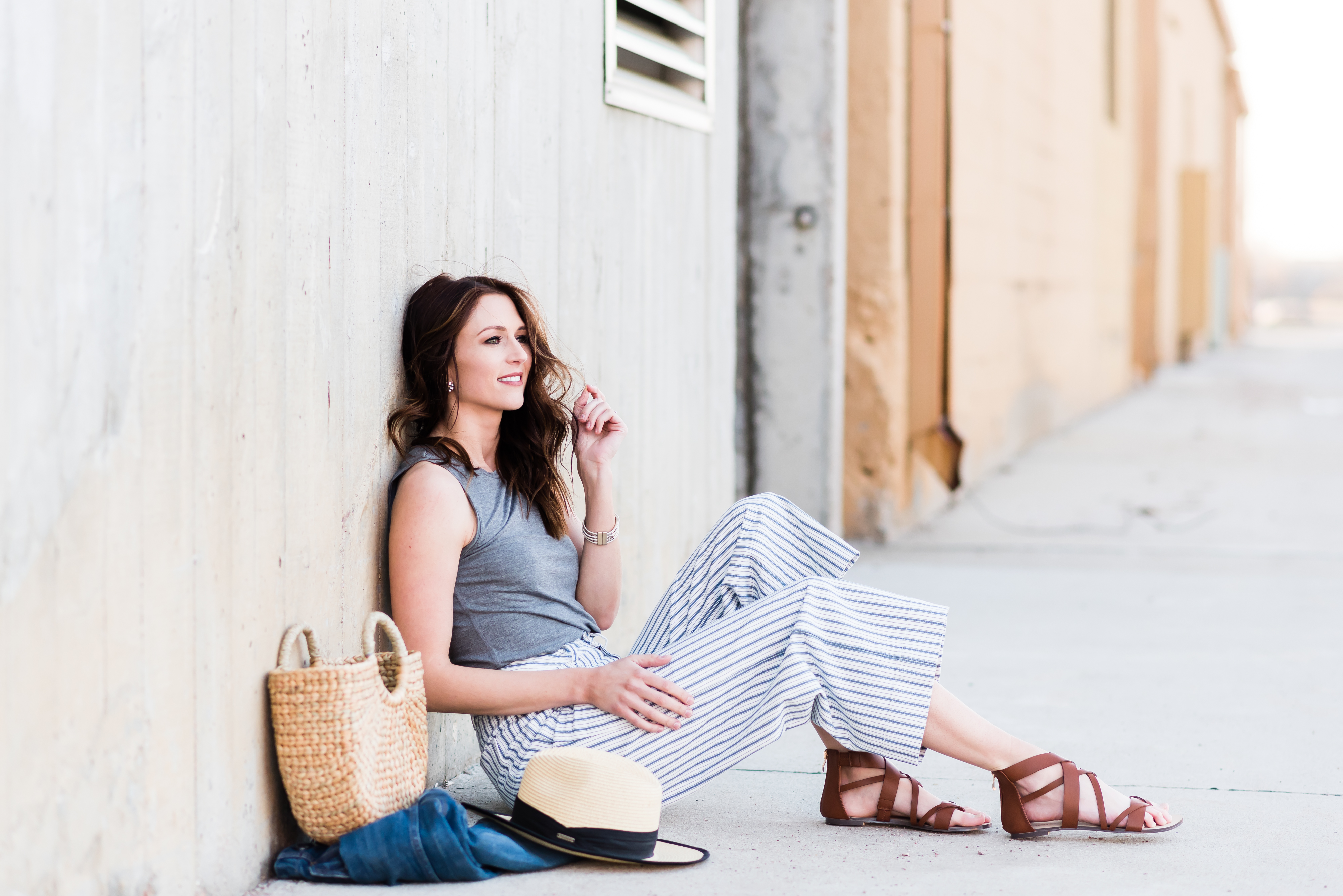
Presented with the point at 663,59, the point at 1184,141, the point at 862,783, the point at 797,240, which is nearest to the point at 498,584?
the point at 862,783

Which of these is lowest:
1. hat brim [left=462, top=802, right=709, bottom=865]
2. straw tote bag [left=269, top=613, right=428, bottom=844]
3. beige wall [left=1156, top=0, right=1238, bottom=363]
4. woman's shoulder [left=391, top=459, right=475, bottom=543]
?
hat brim [left=462, top=802, right=709, bottom=865]

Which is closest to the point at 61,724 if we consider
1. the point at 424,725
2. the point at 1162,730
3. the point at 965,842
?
the point at 424,725

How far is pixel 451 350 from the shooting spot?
299 centimetres

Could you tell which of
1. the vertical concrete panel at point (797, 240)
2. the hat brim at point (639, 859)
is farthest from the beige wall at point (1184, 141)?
the hat brim at point (639, 859)

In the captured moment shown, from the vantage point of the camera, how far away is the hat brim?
2.69 meters

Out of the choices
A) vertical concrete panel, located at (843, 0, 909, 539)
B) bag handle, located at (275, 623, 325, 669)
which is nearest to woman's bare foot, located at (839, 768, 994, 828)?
bag handle, located at (275, 623, 325, 669)

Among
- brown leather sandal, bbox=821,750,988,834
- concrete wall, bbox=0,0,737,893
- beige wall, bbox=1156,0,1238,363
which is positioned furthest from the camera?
beige wall, bbox=1156,0,1238,363

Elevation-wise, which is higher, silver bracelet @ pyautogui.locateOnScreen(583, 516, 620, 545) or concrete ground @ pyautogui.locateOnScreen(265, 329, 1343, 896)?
silver bracelet @ pyautogui.locateOnScreen(583, 516, 620, 545)

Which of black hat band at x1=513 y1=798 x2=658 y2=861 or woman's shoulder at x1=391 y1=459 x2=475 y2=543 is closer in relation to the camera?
black hat band at x1=513 y1=798 x2=658 y2=861

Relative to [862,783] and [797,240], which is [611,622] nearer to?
[862,783]

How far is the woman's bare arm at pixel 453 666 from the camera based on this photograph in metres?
2.79

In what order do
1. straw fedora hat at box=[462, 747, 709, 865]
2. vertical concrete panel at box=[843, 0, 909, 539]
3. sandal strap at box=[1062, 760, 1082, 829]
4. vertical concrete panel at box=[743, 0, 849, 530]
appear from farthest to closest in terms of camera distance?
1. vertical concrete panel at box=[843, 0, 909, 539]
2. vertical concrete panel at box=[743, 0, 849, 530]
3. sandal strap at box=[1062, 760, 1082, 829]
4. straw fedora hat at box=[462, 747, 709, 865]

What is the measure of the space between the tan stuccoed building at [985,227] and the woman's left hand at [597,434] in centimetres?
380

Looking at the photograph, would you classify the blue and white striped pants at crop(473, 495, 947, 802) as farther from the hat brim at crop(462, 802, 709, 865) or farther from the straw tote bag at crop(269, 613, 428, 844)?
the straw tote bag at crop(269, 613, 428, 844)
